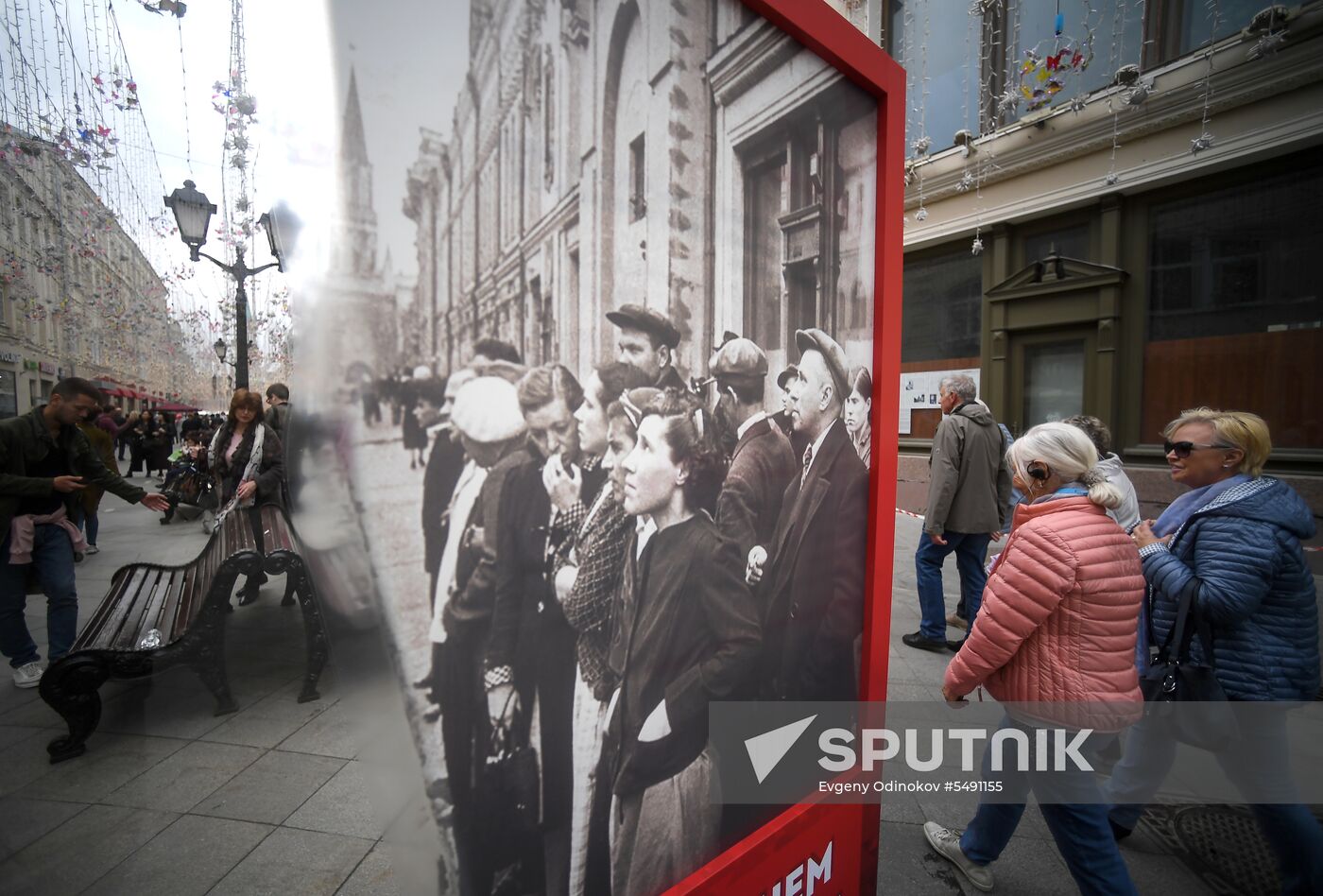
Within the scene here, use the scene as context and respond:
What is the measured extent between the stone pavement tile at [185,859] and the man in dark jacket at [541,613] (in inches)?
70.0

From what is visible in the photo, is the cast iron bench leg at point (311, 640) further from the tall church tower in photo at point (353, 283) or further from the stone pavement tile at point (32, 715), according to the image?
the tall church tower in photo at point (353, 283)

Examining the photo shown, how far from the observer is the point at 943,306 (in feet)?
31.3

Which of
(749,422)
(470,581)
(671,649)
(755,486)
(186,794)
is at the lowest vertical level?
(186,794)

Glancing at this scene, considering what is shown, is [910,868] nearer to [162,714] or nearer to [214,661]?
[214,661]

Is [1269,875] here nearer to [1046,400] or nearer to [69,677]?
[69,677]

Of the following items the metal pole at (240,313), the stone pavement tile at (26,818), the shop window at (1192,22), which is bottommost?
the stone pavement tile at (26,818)

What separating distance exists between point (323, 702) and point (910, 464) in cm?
853

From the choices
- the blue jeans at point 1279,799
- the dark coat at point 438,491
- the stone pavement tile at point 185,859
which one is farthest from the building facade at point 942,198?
the stone pavement tile at point 185,859

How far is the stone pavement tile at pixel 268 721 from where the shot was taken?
9.19 feet

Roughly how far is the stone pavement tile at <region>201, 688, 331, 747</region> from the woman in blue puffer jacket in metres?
3.77

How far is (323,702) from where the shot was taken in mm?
3146

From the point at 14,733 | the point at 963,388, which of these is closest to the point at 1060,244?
the point at 963,388

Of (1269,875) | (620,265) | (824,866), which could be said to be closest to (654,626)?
(620,265)

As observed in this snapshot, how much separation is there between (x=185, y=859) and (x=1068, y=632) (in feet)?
9.89
